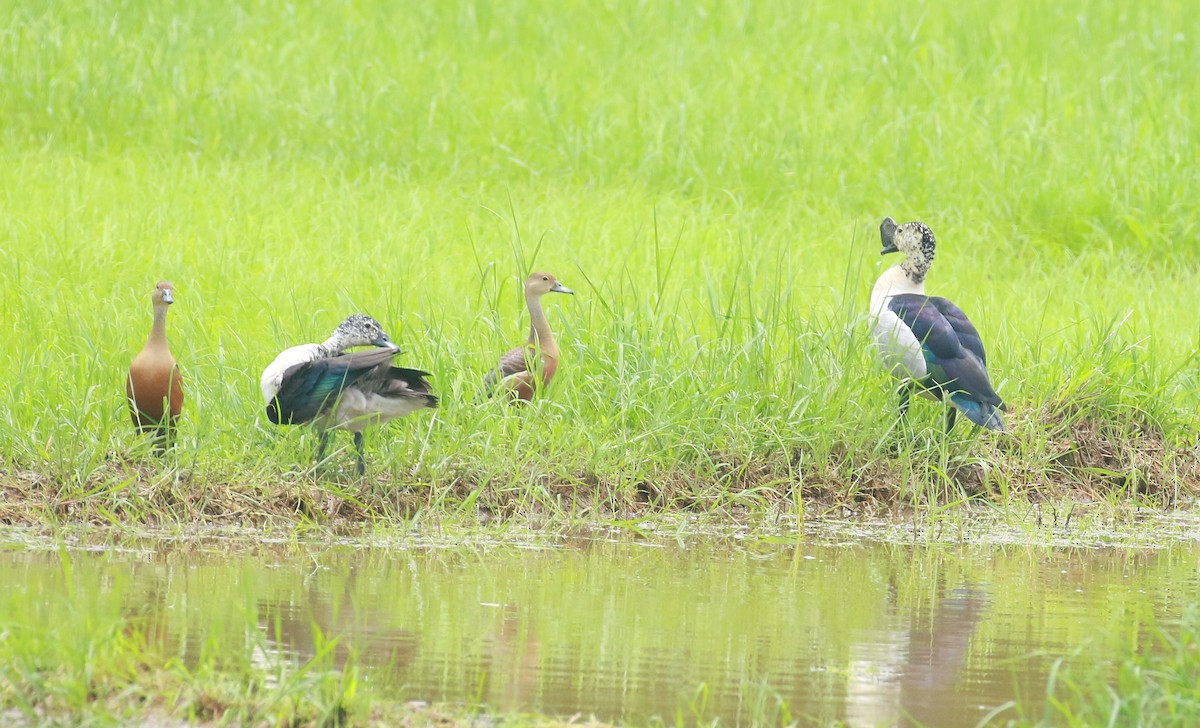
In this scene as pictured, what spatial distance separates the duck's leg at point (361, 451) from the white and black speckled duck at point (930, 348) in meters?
2.43

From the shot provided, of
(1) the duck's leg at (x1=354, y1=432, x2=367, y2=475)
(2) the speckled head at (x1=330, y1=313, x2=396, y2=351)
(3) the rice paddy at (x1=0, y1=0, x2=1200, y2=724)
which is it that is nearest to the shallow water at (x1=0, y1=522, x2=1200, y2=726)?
(3) the rice paddy at (x1=0, y1=0, x2=1200, y2=724)

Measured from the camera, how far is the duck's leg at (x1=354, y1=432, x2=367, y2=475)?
6396 millimetres

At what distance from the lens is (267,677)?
12.8ft

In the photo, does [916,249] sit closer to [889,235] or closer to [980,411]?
[889,235]

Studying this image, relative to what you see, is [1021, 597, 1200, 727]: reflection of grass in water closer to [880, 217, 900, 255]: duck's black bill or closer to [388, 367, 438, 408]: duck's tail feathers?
[388, 367, 438, 408]: duck's tail feathers

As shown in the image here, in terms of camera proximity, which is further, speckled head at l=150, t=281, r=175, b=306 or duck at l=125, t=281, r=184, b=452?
speckled head at l=150, t=281, r=175, b=306

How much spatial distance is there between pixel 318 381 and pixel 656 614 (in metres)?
1.92

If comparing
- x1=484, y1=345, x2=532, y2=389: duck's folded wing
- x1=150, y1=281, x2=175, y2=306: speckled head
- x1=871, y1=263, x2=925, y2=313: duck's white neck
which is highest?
x1=871, y1=263, x2=925, y2=313: duck's white neck

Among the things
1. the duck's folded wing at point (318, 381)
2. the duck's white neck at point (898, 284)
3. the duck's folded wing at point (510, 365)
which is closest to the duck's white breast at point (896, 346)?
the duck's white neck at point (898, 284)

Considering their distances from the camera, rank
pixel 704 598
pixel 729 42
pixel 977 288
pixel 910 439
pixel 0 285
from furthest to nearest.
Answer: pixel 729 42 < pixel 977 288 < pixel 0 285 < pixel 910 439 < pixel 704 598

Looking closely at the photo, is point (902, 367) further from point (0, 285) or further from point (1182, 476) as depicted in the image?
point (0, 285)

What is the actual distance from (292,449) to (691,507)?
1648 millimetres

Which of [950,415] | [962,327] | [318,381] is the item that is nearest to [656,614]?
[318,381]

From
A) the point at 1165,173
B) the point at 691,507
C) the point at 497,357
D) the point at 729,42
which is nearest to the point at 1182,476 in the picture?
the point at 691,507
